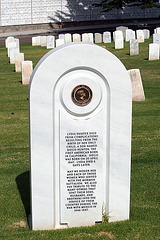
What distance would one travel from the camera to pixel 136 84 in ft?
43.4

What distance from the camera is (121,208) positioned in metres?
5.57

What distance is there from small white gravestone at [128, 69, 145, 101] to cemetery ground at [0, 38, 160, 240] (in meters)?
0.24

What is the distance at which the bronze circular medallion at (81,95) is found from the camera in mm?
5250

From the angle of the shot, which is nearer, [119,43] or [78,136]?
[78,136]

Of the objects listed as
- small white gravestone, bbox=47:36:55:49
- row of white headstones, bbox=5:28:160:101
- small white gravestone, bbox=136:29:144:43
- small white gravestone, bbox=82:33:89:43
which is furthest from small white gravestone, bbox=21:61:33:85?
small white gravestone, bbox=136:29:144:43

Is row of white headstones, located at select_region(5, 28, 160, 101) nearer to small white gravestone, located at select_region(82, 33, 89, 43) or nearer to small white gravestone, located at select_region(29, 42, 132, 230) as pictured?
small white gravestone, located at select_region(82, 33, 89, 43)

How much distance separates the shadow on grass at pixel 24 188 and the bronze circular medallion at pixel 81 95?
1.70 metres

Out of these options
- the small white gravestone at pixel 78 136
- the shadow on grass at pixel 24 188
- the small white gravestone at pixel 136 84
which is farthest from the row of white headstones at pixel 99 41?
the small white gravestone at pixel 78 136

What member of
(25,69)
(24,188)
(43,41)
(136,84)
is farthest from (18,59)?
(24,188)

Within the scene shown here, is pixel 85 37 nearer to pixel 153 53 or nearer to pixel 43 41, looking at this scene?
pixel 43 41

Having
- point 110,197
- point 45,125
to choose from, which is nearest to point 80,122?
point 45,125

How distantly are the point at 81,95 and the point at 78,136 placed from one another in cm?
47

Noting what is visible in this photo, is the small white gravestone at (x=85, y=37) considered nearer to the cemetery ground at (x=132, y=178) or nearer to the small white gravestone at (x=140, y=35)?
the small white gravestone at (x=140, y=35)

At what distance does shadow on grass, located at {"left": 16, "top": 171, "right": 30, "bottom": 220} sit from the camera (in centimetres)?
628
